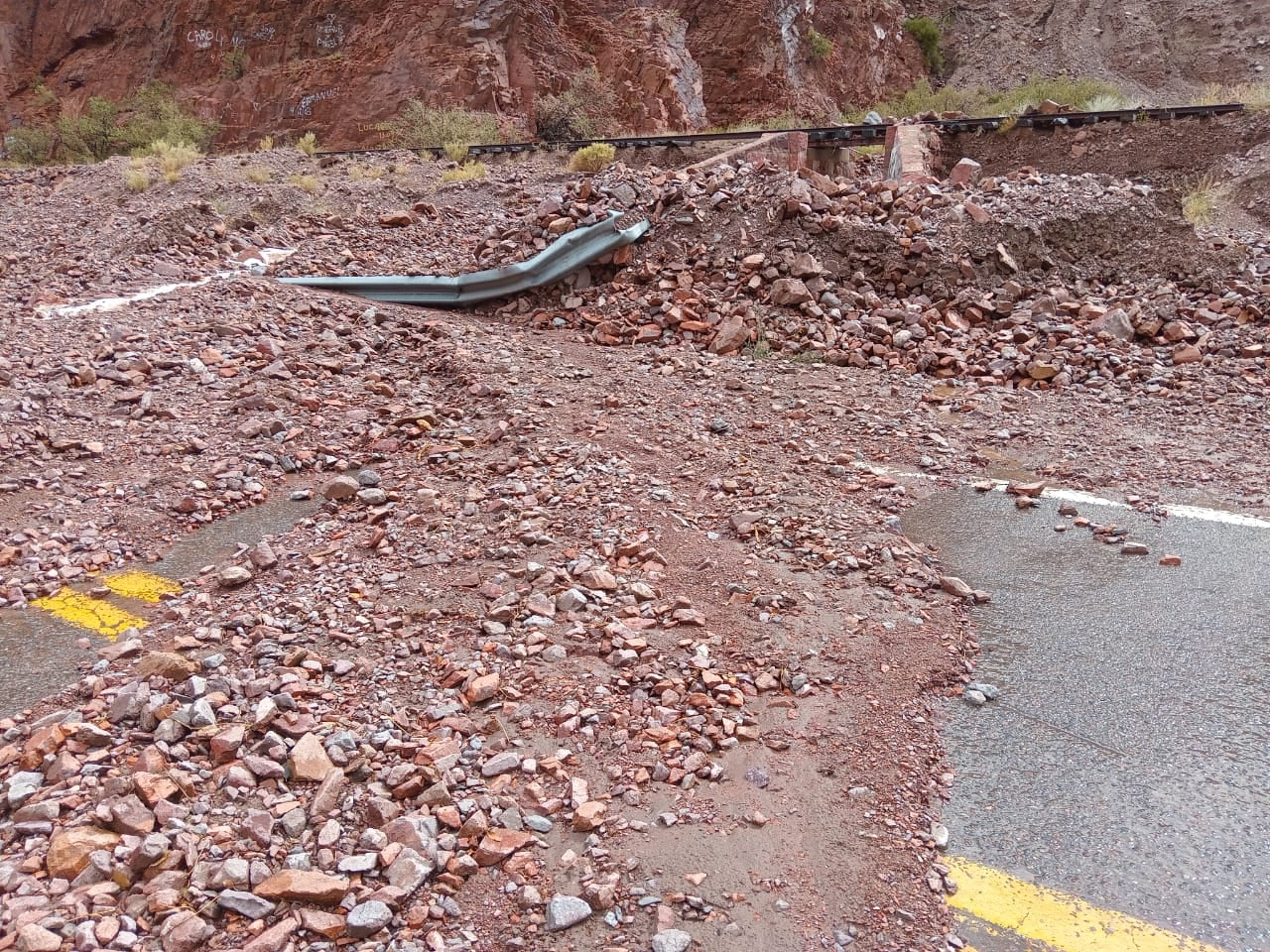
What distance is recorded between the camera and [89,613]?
13.1ft

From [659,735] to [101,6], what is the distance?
33.7 metres

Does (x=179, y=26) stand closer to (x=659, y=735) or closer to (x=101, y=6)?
(x=101, y=6)

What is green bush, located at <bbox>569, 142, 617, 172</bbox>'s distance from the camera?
12.9m

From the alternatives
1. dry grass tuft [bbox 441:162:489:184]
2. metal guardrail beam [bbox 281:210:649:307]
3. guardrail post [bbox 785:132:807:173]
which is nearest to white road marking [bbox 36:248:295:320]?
metal guardrail beam [bbox 281:210:649:307]

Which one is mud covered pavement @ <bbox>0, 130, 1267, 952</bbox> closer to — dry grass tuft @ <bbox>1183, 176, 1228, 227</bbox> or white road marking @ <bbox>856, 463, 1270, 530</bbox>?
white road marking @ <bbox>856, 463, 1270, 530</bbox>

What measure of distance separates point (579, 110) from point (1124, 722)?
833 inches

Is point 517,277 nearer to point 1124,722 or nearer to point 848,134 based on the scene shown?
point 1124,722

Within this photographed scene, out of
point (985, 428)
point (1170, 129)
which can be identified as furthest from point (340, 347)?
point (1170, 129)

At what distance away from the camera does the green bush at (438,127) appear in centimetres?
1881

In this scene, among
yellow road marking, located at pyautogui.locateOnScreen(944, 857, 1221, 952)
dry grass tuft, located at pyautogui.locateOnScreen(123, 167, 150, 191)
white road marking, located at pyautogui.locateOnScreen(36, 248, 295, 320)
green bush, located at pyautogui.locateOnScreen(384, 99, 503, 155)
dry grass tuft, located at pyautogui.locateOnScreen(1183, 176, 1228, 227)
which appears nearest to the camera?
yellow road marking, located at pyautogui.locateOnScreen(944, 857, 1221, 952)

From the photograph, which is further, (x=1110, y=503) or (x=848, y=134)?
(x=848, y=134)

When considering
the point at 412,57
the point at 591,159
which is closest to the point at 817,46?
the point at 412,57

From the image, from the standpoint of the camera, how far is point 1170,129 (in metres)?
14.4

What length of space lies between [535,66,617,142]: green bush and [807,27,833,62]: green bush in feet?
29.8
